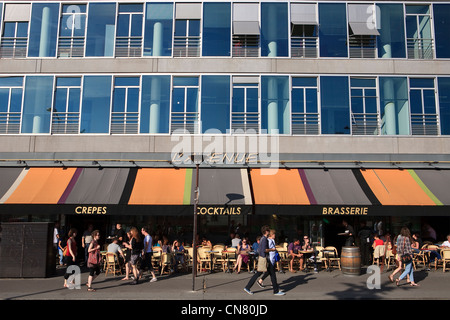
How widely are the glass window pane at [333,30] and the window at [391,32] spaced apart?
164 centimetres

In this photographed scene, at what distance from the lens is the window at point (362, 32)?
53.8 feet

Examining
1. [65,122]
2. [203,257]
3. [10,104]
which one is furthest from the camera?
[10,104]

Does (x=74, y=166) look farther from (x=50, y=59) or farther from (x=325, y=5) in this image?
(x=325, y=5)

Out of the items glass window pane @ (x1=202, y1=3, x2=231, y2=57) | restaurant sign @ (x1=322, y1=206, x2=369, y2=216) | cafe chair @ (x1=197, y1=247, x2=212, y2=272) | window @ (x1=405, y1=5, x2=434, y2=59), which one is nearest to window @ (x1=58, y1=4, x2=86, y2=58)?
glass window pane @ (x1=202, y1=3, x2=231, y2=57)

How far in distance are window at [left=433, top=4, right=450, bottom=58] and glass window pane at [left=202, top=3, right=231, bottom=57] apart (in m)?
9.67

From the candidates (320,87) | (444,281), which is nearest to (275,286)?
(444,281)

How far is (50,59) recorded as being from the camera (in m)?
16.4

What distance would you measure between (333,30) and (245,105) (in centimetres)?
546

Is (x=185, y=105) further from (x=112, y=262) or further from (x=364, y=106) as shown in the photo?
(x=364, y=106)

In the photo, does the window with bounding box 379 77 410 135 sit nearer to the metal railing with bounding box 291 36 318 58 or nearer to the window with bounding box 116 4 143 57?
the metal railing with bounding box 291 36 318 58

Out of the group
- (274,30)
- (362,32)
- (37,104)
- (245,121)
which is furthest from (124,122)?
(362,32)

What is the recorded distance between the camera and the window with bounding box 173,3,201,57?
16.5 meters

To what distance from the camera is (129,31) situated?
1658 centimetres

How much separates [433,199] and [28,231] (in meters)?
14.6
